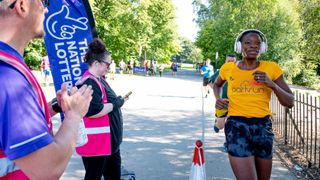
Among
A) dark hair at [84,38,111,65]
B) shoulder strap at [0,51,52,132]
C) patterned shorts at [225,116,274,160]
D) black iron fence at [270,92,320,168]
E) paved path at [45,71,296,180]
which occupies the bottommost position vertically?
paved path at [45,71,296,180]

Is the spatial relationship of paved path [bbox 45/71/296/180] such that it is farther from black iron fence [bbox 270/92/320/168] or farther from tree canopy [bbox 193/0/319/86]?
tree canopy [bbox 193/0/319/86]

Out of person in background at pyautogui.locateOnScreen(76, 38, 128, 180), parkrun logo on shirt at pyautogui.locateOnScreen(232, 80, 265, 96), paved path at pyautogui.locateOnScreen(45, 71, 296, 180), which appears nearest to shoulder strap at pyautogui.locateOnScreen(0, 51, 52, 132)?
person in background at pyautogui.locateOnScreen(76, 38, 128, 180)

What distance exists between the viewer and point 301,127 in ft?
28.6

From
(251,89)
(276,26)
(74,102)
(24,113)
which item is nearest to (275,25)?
(276,26)

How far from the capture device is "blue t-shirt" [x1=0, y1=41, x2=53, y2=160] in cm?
138

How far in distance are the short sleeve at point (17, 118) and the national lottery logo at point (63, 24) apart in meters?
4.11

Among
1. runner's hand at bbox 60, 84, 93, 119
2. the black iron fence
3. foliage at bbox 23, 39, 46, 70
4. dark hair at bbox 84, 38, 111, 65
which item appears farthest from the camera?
foliage at bbox 23, 39, 46, 70

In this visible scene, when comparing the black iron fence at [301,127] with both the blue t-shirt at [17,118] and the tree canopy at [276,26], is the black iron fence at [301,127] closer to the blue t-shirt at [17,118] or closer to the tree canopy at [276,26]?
the blue t-shirt at [17,118]

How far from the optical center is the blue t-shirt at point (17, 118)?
4.51 feet

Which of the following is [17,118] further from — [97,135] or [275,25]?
[275,25]

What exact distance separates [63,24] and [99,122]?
2083 mm

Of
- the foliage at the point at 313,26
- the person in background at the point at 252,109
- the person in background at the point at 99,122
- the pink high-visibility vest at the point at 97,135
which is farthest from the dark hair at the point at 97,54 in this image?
the foliage at the point at 313,26

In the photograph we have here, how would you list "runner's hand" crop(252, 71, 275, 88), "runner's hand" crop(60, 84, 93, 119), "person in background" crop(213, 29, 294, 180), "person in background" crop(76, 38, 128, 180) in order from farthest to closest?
"person in background" crop(76, 38, 128, 180) → "person in background" crop(213, 29, 294, 180) → "runner's hand" crop(252, 71, 275, 88) → "runner's hand" crop(60, 84, 93, 119)

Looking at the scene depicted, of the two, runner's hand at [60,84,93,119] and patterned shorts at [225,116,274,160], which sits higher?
runner's hand at [60,84,93,119]
